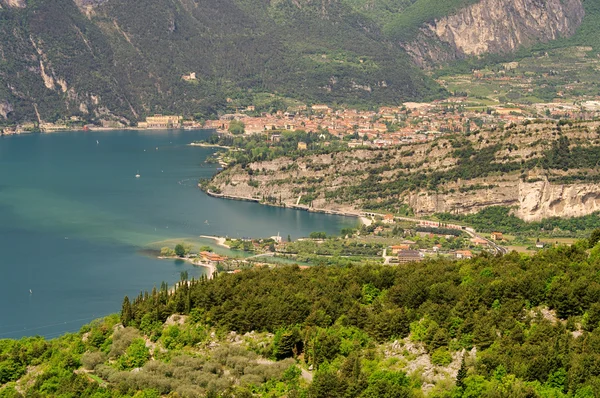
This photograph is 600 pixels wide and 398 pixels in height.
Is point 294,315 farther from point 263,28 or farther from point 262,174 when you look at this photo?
point 263,28

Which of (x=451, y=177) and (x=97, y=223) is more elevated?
(x=451, y=177)

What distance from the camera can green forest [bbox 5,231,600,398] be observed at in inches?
1081

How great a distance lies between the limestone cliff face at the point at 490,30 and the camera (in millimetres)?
187500

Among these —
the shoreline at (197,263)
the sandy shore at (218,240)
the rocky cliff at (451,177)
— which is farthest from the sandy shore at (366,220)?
the shoreline at (197,263)

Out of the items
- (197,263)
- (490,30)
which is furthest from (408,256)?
(490,30)

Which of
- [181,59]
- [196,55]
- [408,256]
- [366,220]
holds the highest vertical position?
[196,55]

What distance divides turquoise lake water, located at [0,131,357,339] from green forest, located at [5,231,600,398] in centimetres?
1526

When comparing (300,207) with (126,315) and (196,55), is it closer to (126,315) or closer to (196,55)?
(126,315)

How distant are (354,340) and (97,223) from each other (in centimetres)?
4615

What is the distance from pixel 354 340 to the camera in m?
31.0

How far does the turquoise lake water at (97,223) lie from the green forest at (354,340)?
1526 cm

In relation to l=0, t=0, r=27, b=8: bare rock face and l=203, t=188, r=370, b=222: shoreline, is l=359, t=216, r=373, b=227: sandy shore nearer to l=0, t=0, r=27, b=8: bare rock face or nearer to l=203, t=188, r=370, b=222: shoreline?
l=203, t=188, r=370, b=222: shoreline

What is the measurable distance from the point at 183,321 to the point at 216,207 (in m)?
46.6

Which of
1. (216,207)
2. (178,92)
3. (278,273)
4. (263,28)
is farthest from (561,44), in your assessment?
(278,273)
